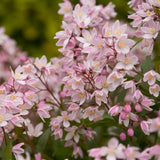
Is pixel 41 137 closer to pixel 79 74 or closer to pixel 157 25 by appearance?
pixel 79 74

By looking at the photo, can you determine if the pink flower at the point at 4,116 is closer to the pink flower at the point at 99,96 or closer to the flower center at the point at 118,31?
the pink flower at the point at 99,96

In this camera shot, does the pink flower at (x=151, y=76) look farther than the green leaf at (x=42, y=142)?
No

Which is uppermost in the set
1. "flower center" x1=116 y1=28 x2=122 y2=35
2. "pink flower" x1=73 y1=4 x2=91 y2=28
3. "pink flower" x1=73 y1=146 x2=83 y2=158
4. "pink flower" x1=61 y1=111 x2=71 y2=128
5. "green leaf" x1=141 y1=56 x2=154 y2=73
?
"pink flower" x1=73 y1=4 x2=91 y2=28

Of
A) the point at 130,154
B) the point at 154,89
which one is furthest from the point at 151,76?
the point at 130,154

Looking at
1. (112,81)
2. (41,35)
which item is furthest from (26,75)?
(41,35)

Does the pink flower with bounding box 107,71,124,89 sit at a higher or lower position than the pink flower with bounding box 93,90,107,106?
higher

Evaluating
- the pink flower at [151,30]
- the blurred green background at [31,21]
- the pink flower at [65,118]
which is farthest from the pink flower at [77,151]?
the blurred green background at [31,21]

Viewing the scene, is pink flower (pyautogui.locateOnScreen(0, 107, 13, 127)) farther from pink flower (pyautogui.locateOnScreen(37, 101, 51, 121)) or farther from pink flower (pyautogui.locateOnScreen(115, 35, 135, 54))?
pink flower (pyautogui.locateOnScreen(115, 35, 135, 54))

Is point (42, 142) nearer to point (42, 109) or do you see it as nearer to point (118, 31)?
point (42, 109)

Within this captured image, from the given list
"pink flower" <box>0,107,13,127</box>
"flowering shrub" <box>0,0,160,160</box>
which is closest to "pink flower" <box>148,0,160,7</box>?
"flowering shrub" <box>0,0,160,160</box>
